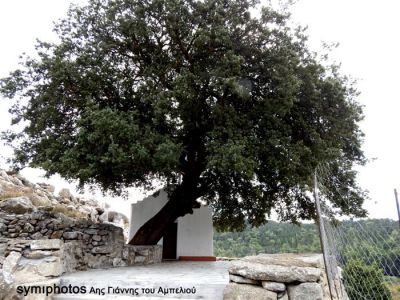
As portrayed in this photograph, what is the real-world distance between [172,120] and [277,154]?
337cm

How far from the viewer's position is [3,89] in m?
9.34

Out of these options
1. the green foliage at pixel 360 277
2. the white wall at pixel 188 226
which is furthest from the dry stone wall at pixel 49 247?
the green foliage at pixel 360 277

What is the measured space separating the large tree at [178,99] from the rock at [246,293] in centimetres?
333

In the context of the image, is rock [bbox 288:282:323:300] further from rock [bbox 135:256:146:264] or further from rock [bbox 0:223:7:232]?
rock [bbox 0:223:7:232]

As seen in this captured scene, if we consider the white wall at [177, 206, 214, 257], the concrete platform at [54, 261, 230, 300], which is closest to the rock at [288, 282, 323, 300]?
the concrete platform at [54, 261, 230, 300]

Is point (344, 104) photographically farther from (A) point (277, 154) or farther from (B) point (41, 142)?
(B) point (41, 142)

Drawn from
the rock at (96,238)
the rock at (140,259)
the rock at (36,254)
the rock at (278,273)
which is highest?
the rock at (96,238)

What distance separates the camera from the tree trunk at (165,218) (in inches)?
416

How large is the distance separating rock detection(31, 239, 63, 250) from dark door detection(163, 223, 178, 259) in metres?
6.71

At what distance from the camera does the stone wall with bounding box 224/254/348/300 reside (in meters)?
4.32

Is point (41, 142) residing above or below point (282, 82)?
below

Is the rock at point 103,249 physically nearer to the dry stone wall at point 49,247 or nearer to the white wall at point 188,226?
the dry stone wall at point 49,247

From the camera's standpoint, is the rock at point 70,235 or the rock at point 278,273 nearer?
the rock at point 278,273

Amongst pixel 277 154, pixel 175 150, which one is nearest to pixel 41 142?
pixel 175 150
